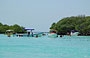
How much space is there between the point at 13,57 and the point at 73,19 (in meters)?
93.4

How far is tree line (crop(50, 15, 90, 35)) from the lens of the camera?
331 ft

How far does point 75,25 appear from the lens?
111 m

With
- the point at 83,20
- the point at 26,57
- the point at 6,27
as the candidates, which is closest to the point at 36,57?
the point at 26,57

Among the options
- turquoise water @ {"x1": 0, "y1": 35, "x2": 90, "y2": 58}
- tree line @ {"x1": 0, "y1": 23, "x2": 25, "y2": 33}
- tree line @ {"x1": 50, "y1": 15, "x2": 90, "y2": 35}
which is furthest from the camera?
tree line @ {"x1": 0, "y1": 23, "x2": 25, "y2": 33}

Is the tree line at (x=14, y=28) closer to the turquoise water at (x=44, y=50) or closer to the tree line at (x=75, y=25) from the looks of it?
the tree line at (x=75, y=25)

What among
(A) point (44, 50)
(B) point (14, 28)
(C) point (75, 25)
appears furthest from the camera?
(B) point (14, 28)

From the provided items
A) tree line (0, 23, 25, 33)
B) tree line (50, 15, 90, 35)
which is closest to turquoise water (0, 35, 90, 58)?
tree line (50, 15, 90, 35)

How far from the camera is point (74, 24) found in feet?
367

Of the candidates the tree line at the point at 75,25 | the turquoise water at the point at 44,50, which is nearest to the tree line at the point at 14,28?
the tree line at the point at 75,25

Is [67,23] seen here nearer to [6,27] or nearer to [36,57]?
[6,27]

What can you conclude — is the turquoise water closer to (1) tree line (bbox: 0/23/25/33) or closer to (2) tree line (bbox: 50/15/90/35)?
(2) tree line (bbox: 50/15/90/35)

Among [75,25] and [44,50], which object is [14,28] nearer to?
[75,25]

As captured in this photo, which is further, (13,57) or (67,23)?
(67,23)

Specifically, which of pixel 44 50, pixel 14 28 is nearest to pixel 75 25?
pixel 14 28
